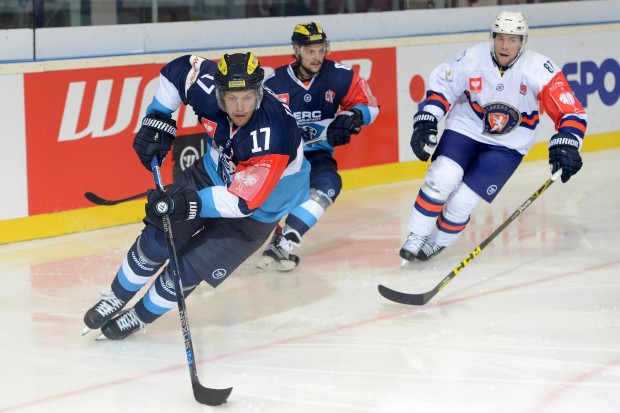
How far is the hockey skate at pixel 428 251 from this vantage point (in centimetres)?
472

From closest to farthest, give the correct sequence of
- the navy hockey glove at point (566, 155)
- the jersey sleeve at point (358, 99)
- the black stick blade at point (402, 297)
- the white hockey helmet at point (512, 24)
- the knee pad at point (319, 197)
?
the black stick blade at point (402, 297) → the navy hockey glove at point (566, 155) → the white hockey helmet at point (512, 24) → the knee pad at point (319, 197) → the jersey sleeve at point (358, 99)

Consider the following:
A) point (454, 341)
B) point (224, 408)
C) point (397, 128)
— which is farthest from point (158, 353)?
point (397, 128)

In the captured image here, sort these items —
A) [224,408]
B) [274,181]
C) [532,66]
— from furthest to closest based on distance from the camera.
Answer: [532,66] < [274,181] < [224,408]

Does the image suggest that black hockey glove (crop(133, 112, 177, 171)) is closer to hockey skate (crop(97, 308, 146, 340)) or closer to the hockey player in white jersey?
hockey skate (crop(97, 308, 146, 340))

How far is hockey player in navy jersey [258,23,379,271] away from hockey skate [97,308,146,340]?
1.04 metres

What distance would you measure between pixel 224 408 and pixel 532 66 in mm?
2111

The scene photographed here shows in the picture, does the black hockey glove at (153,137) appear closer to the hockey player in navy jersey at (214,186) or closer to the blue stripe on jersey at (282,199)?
the hockey player in navy jersey at (214,186)

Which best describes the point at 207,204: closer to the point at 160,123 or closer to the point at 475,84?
the point at 160,123

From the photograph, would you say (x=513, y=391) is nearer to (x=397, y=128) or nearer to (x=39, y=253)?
(x=39, y=253)

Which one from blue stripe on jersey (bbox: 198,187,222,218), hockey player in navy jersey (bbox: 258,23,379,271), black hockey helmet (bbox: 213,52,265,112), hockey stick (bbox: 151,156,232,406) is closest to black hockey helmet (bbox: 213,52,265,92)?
black hockey helmet (bbox: 213,52,265,112)

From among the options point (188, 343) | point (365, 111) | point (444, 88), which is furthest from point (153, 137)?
point (444, 88)

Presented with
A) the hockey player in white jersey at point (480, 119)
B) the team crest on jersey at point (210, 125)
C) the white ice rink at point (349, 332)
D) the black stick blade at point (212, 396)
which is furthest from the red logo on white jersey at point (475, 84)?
the black stick blade at point (212, 396)

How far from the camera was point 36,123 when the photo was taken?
201 inches

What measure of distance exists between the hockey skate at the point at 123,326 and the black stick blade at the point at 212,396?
62 centimetres
